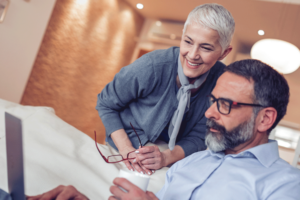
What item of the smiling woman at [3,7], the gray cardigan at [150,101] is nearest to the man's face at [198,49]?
the gray cardigan at [150,101]

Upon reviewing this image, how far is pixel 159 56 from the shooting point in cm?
140

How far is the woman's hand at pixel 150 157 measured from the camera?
1196 millimetres

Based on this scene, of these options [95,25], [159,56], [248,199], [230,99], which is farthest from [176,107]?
[95,25]

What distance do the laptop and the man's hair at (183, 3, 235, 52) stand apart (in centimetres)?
93

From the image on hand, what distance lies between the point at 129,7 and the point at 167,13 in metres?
0.80

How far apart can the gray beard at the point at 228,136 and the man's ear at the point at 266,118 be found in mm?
26

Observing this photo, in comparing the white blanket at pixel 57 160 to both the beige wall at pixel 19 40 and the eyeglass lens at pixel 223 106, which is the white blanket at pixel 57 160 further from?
the beige wall at pixel 19 40

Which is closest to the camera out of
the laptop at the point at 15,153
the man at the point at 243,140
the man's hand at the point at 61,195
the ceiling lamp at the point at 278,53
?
the laptop at the point at 15,153

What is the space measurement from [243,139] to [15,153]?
2.45ft

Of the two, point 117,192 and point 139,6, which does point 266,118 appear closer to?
point 117,192

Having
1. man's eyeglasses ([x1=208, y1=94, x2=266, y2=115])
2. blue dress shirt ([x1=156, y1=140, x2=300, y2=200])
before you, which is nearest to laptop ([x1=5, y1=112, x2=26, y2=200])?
blue dress shirt ([x1=156, y1=140, x2=300, y2=200])

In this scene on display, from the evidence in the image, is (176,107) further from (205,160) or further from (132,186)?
(132,186)

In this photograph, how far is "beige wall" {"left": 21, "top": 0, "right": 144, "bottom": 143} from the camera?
3.95 m

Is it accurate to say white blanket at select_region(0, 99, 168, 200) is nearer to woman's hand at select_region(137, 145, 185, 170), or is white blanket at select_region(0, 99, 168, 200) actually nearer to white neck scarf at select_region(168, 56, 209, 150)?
woman's hand at select_region(137, 145, 185, 170)
